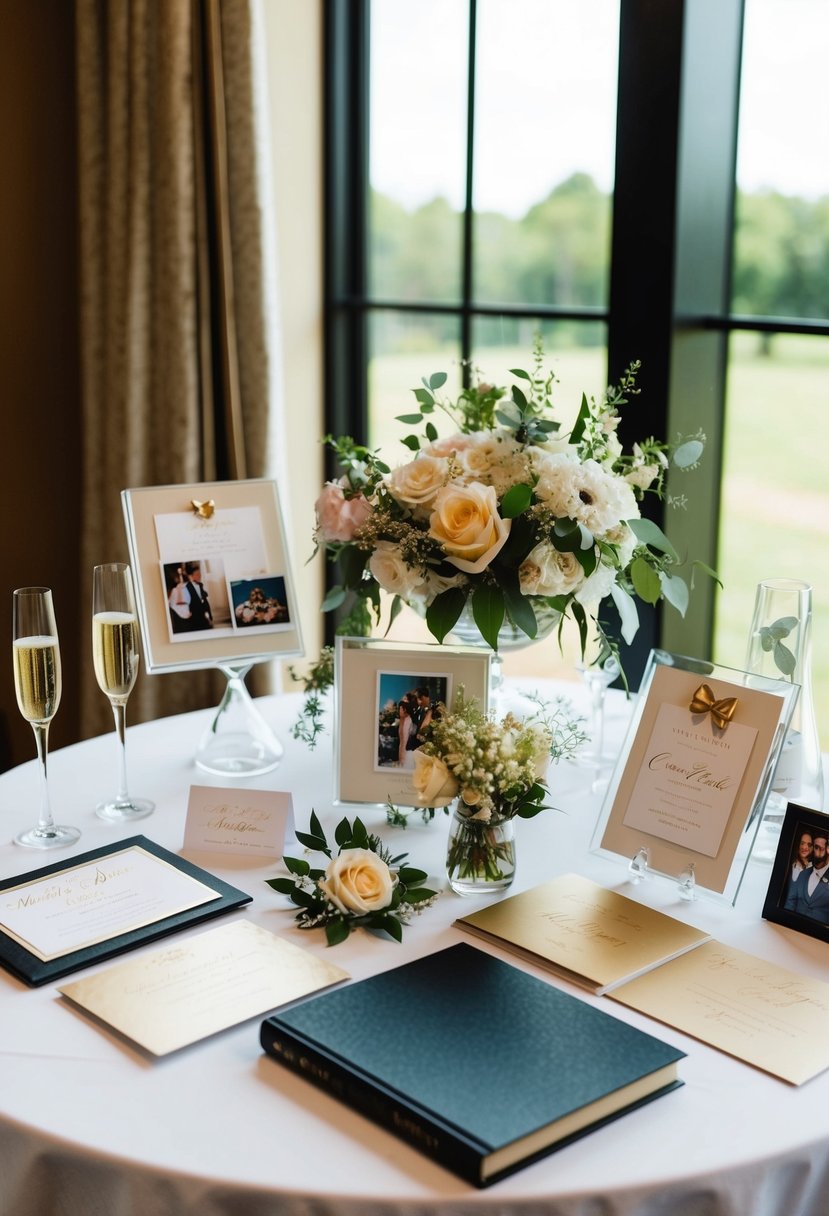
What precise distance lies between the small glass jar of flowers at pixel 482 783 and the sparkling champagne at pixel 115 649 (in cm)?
42

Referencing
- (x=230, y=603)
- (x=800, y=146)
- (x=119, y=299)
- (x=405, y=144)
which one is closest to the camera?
(x=230, y=603)

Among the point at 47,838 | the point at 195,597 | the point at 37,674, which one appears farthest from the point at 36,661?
the point at 195,597

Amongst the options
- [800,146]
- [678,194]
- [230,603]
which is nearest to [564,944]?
[230,603]

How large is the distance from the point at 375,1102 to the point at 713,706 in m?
0.63

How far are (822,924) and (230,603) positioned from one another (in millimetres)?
911

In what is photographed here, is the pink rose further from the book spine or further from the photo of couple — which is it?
the book spine

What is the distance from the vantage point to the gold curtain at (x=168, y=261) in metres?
2.60

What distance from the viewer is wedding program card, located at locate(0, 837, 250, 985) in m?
1.27

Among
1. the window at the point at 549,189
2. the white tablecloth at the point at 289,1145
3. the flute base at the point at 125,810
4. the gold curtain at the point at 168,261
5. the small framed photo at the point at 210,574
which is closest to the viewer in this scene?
the white tablecloth at the point at 289,1145

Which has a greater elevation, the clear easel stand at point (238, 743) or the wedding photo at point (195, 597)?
the wedding photo at point (195, 597)

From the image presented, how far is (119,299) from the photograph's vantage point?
8.94ft

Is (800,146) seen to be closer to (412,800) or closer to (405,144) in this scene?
(405,144)

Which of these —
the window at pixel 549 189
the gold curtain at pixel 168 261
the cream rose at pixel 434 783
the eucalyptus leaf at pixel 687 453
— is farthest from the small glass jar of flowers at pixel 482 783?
the gold curtain at pixel 168 261

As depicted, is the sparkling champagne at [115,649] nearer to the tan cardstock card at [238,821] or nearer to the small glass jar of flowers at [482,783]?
the tan cardstock card at [238,821]
